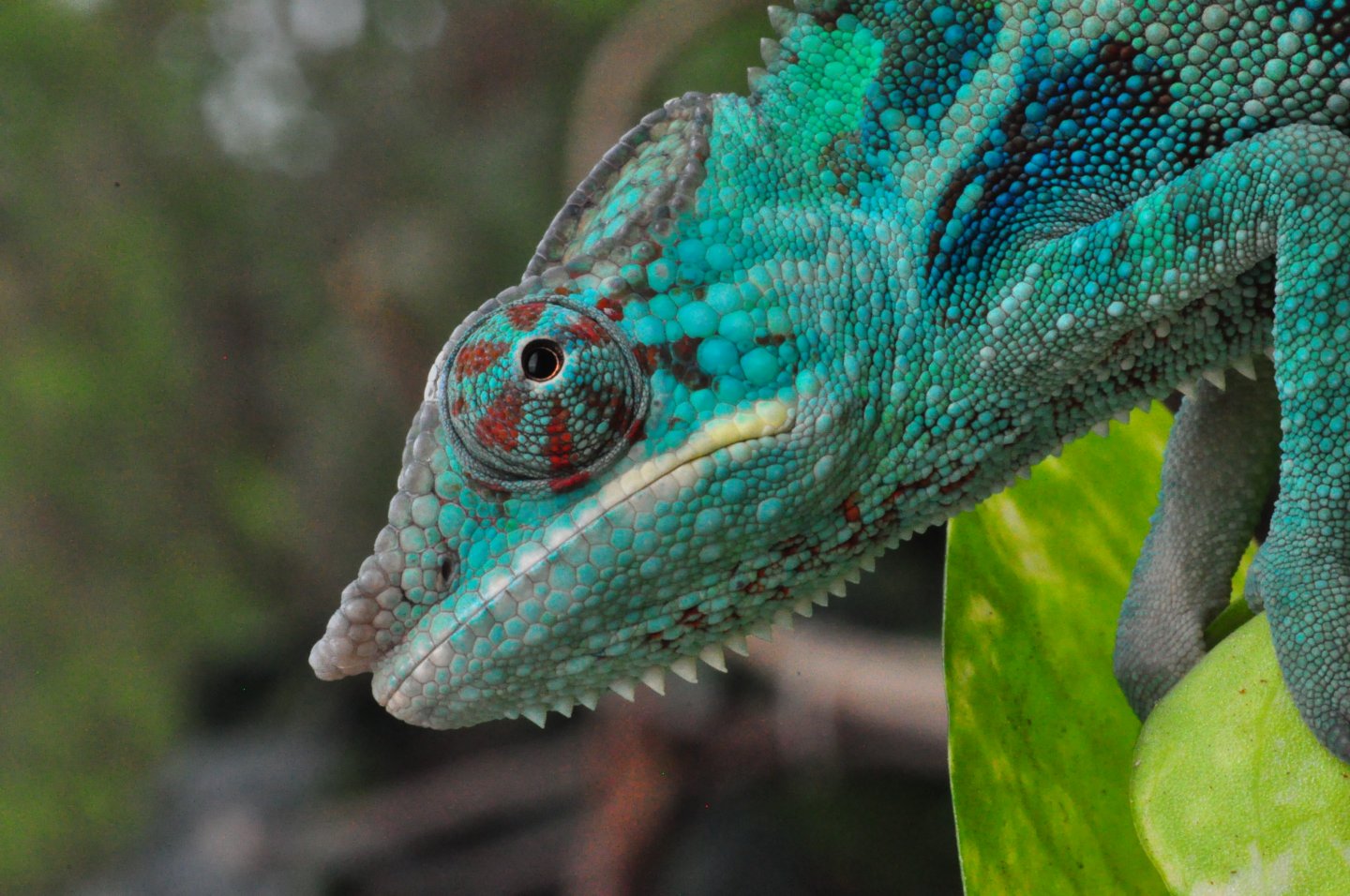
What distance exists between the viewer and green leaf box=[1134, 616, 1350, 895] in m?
0.78

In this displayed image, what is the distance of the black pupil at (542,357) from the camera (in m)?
0.91

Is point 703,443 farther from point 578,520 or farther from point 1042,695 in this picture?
point 1042,695

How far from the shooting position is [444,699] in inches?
40.0

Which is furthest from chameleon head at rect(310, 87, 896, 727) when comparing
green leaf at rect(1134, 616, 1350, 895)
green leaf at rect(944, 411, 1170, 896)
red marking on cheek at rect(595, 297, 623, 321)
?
green leaf at rect(1134, 616, 1350, 895)

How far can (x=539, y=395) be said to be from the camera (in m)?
0.90

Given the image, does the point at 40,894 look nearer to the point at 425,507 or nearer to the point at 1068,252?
the point at 425,507

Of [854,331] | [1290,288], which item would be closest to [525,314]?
[854,331]

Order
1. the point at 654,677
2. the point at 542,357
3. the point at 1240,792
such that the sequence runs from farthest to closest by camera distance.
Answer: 1. the point at 654,677
2. the point at 542,357
3. the point at 1240,792

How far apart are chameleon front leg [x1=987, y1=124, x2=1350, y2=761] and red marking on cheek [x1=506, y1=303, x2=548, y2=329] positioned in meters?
0.44

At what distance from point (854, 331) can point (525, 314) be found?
0.27 metres

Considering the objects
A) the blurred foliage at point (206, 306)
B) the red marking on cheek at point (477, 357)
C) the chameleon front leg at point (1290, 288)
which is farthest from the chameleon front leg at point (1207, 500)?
the blurred foliage at point (206, 306)

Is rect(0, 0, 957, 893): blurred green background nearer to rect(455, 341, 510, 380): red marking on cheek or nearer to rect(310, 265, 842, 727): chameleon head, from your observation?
rect(310, 265, 842, 727): chameleon head

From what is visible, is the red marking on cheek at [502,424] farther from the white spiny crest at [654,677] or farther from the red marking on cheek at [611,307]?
the white spiny crest at [654,677]

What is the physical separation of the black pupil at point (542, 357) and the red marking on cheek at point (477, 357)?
19 millimetres
